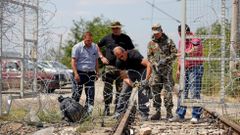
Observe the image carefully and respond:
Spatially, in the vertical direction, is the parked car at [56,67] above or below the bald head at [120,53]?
below

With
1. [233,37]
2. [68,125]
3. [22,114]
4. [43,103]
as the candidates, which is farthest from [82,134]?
[233,37]

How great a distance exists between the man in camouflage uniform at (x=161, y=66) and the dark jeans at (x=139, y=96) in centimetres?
18

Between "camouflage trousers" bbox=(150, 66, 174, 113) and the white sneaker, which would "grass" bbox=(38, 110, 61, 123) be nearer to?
the white sneaker

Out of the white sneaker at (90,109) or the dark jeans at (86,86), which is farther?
the dark jeans at (86,86)

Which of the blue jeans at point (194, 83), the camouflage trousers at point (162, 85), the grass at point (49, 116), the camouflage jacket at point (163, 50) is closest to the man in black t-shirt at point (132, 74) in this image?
the camouflage trousers at point (162, 85)

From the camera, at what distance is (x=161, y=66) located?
31.0ft

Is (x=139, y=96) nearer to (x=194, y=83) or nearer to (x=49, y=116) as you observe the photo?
(x=194, y=83)

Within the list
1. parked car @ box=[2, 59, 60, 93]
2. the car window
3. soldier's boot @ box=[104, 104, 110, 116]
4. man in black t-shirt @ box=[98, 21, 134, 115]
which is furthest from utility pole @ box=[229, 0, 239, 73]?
the car window

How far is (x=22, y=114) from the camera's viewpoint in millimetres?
9523

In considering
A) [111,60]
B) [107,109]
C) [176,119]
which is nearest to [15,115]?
[107,109]

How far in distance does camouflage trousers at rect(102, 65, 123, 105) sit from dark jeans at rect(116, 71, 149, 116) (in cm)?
41

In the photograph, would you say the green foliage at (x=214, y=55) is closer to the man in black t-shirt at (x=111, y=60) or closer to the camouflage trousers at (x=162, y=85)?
the camouflage trousers at (x=162, y=85)

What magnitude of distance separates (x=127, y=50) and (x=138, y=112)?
1273 mm

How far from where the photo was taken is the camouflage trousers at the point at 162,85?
941cm
